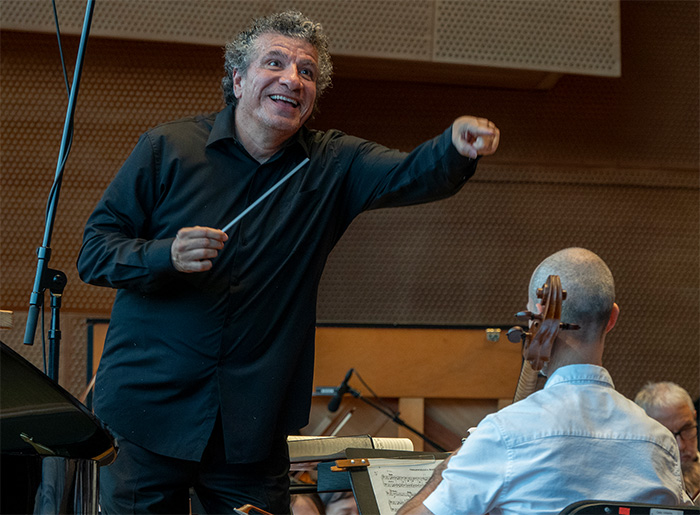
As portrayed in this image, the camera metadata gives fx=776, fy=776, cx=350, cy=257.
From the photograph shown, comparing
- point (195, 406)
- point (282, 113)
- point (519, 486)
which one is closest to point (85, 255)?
point (195, 406)

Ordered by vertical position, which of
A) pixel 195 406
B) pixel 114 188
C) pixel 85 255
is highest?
pixel 114 188

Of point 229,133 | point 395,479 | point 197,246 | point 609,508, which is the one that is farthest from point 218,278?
point 609,508

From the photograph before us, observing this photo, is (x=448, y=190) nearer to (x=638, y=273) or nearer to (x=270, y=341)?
(x=270, y=341)

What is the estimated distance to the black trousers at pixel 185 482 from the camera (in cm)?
164

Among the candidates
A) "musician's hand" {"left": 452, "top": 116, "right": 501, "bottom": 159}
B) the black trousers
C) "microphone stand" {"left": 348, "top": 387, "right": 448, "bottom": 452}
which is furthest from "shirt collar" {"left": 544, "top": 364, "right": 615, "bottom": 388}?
"microphone stand" {"left": 348, "top": 387, "right": 448, "bottom": 452}

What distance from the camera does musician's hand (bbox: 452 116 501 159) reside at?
157 centimetres

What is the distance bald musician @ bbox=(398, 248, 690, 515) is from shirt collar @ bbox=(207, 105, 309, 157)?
2.78 feet

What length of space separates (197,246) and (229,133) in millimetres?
397

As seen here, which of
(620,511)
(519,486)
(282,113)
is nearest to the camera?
(620,511)

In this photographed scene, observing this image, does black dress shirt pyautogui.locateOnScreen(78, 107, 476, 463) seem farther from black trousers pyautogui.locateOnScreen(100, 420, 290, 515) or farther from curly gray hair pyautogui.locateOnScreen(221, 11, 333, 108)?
curly gray hair pyautogui.locateOnScreen(221, 11, 333, 108)

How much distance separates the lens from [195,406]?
1.67 meters

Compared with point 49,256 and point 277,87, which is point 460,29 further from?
point 49,256

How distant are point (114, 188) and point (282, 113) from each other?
42cm

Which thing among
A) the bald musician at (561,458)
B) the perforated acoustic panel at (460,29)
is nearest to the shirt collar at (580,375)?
the bald musician at (561,458)
